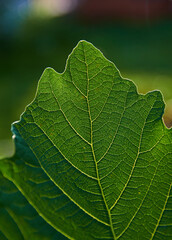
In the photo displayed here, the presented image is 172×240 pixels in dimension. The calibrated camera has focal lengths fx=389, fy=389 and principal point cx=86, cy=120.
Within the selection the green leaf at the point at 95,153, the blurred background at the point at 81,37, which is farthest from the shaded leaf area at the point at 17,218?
the blurred background at the point at 81,37

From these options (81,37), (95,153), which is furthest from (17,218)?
(81,37)

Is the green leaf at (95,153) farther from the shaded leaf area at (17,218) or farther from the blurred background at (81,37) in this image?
the blurred background at (81,37)

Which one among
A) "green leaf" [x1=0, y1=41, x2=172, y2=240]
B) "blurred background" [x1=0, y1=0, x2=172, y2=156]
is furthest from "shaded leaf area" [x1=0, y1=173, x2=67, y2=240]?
"blurred background" [x1=0, y1=0, x2=172, y2=156]

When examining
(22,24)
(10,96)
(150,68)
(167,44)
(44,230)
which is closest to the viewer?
(44,230)

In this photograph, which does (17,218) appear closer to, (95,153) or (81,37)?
(95,153)

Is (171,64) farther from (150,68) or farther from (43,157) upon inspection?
(43,157)

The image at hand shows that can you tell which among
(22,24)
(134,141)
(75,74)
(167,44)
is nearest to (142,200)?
(134,141)

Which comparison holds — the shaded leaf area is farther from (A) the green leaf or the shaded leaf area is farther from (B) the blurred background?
(B) the blurred background
